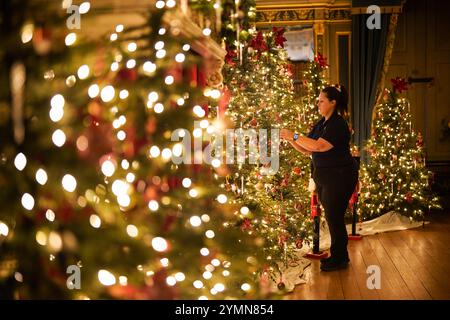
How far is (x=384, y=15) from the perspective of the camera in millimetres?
8000

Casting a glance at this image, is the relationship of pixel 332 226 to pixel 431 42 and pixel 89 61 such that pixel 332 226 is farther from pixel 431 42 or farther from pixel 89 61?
pixel 431 42

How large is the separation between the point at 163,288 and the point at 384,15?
7.57 m

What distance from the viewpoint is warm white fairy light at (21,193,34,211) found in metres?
1.16

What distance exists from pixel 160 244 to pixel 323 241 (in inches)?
189

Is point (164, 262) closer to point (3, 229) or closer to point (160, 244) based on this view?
point (160, 244)

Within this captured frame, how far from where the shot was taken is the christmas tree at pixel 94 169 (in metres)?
1.15

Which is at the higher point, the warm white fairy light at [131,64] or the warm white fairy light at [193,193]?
the warm white fairy light at [131,64]

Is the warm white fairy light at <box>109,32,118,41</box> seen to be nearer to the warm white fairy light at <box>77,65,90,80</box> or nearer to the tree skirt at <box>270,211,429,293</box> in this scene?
the warm white fairy light at <box>77,65,90,80</box>

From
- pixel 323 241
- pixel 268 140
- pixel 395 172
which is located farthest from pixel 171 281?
pixel 395 172

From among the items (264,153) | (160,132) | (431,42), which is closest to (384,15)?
(431,42)

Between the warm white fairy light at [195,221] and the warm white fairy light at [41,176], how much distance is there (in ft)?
1.23

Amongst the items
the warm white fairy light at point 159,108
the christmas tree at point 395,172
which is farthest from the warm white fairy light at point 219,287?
the christmas tree at point 395,172

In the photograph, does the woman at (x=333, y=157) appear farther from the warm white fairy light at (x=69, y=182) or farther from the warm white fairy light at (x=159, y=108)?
the warm white fairy light at (x=69, y=182)

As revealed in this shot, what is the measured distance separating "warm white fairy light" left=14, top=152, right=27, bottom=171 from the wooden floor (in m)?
3.01
